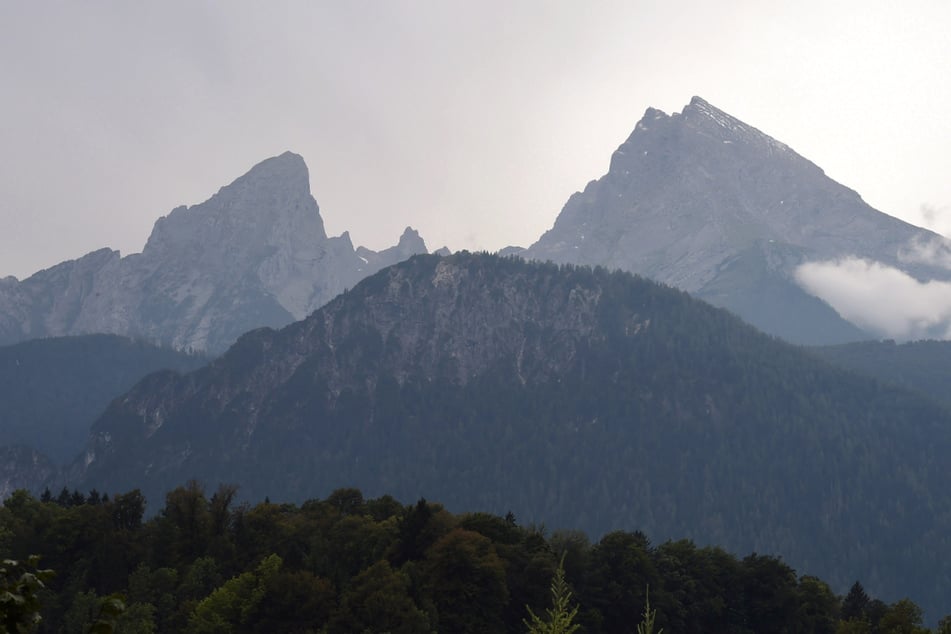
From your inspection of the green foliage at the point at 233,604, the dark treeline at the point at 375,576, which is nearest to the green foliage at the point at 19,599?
the dark treeline at the point at 375,576

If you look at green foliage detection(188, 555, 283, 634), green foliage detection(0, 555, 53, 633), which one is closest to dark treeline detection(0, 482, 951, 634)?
green foliage detection(188, 555, 283, 634)

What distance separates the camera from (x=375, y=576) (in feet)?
402

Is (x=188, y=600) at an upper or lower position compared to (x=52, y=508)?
lower

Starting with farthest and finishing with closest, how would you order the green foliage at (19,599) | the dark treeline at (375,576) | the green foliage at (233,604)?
the dark treeline at (375,576) → the green foliage at (233,604) → the green foliage at (19,599)

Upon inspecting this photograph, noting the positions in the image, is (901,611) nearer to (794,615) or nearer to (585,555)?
(794,615)

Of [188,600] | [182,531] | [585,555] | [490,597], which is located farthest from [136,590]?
[585,555]

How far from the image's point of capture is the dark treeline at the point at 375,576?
120250 millimetres

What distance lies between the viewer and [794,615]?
140m

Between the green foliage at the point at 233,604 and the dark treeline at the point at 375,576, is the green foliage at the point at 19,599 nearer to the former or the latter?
the dark treeline at the point at 375,576

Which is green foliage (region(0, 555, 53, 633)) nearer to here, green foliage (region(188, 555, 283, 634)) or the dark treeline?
the dark treeline

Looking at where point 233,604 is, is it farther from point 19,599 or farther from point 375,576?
point 19,599

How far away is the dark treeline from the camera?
120m

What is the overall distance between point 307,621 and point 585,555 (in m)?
40.5

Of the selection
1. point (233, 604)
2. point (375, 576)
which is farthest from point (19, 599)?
Result: point (233, 604)
